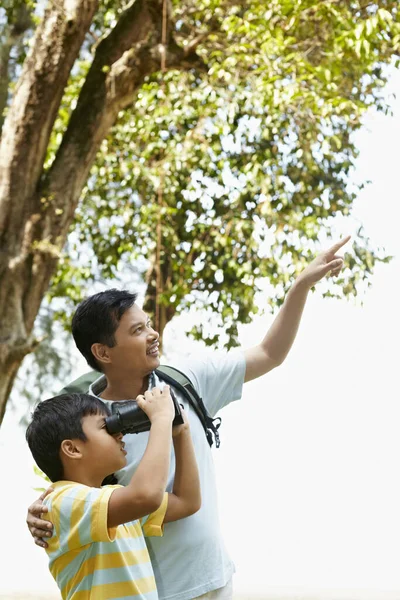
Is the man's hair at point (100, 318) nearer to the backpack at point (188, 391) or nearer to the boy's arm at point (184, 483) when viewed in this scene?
the backpack at point (188, 391)

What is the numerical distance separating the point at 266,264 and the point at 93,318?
143 inches

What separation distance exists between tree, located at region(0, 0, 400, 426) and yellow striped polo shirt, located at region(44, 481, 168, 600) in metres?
2.77

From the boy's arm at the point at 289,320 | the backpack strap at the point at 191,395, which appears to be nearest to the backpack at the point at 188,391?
the backpack strap at the point at 191,395

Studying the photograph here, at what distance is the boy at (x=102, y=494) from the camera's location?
1122 mm

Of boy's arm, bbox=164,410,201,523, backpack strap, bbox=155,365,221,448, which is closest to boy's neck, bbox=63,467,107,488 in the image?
boy's arm, bbox=164,410,201,523

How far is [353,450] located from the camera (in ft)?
19.7

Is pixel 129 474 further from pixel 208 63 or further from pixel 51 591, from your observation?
pixel 51 591

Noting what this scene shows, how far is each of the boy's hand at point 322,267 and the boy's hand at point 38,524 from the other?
0.51 metres

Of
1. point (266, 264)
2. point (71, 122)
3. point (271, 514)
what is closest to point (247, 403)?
point (271, 514)

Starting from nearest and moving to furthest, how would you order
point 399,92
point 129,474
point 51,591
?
point 129,474, point 399,92, point 51,591

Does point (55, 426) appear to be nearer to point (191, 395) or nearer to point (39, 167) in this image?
point (191, 395)

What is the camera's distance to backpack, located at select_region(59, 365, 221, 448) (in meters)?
1.38

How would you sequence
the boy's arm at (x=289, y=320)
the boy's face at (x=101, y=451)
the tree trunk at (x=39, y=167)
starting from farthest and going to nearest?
the tree trunk at (x=39, y=167), the boy's arm at (x=289, y=320), the boy's face at (x=101, y=451)

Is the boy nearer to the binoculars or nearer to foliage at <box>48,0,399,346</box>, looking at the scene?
the binoculars
